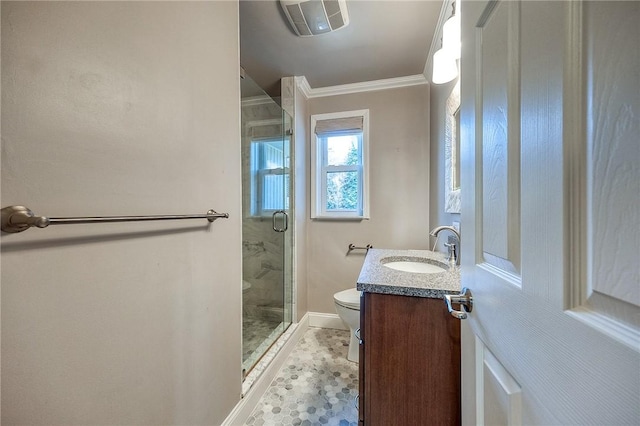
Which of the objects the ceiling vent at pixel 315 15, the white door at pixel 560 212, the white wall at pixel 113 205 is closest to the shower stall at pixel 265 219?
the ceiling vent at pixel 315 15

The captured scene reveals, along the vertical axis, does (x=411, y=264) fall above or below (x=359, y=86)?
below

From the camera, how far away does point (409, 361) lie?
3.11 feet

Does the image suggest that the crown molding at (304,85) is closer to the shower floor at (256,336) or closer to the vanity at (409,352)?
the vanity at (409,352)

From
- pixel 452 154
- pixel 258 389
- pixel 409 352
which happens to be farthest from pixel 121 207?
pixel 452 154

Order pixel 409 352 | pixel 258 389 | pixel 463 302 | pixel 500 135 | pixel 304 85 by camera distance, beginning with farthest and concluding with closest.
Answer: pixel 304 85
pixel 258 389
pixel 409 352
pixel 463 302
pixel 500 135

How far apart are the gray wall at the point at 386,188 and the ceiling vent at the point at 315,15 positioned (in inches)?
34.3

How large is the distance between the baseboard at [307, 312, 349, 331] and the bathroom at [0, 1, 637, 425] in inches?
50.3

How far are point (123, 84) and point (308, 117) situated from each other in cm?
195

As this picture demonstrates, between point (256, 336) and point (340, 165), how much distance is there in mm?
1700

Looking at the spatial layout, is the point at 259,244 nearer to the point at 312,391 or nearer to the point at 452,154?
the point at 312,391

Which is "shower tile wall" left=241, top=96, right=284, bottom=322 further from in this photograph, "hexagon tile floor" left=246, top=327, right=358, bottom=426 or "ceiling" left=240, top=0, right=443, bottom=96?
"hexagon tile floor" left=246, top=327, right=358, bottom=426

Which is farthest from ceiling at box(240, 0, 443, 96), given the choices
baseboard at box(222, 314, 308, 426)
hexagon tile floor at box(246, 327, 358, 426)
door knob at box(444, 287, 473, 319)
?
hexagon tile floor at box(246, 327, 358, 426)

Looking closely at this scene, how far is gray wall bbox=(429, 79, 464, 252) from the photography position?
1.75 m

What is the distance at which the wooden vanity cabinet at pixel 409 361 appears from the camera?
0.92 meters
